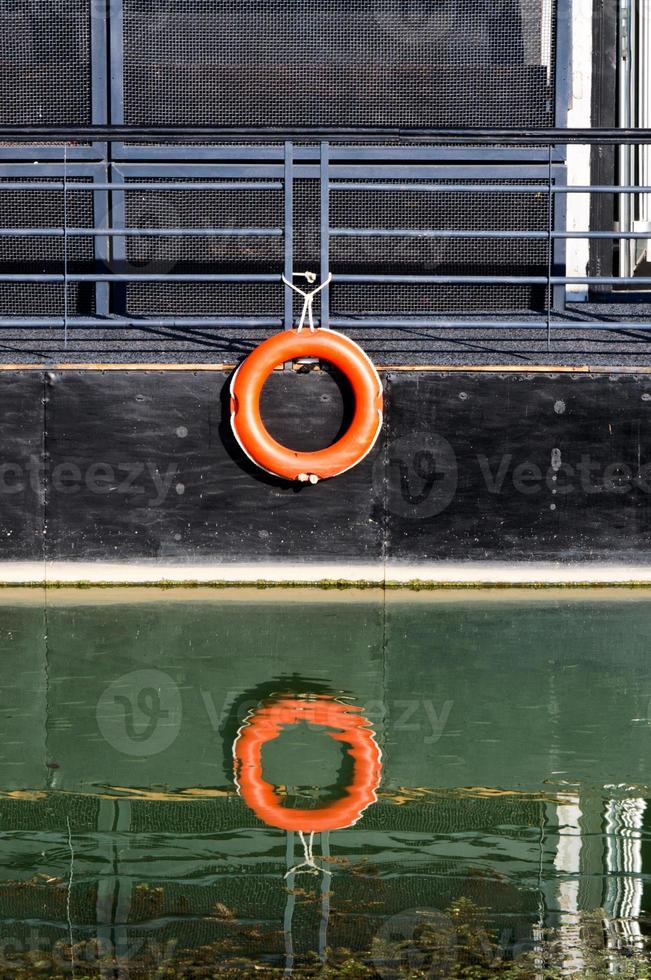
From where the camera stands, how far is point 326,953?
2.29 meters

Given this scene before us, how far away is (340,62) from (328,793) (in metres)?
4.85

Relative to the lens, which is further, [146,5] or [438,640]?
[146,5]

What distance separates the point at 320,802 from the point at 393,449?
2989mm

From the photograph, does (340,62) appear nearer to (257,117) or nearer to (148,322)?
(257,117)

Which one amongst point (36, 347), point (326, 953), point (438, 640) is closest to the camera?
point (326, 953)

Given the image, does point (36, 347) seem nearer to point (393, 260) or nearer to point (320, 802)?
point (393, 260)

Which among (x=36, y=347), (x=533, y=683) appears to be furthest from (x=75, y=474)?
(x=533, y=683)

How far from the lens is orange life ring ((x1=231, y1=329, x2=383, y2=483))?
5.77 meters

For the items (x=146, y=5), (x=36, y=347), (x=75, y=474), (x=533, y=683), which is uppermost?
(x=146, y=5)

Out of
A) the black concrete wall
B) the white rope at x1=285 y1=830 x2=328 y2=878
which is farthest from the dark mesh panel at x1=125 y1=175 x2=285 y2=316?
the white rope at x1=285 y1=830 x2=328 y2=878

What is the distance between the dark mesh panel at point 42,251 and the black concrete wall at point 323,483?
1.14m

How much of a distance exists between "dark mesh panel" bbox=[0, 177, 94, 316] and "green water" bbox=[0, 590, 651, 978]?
2064mm

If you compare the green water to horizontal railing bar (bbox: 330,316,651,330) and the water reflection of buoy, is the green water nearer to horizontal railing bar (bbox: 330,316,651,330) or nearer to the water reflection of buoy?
the water reflection of buoy

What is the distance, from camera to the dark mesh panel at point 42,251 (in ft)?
22.7
